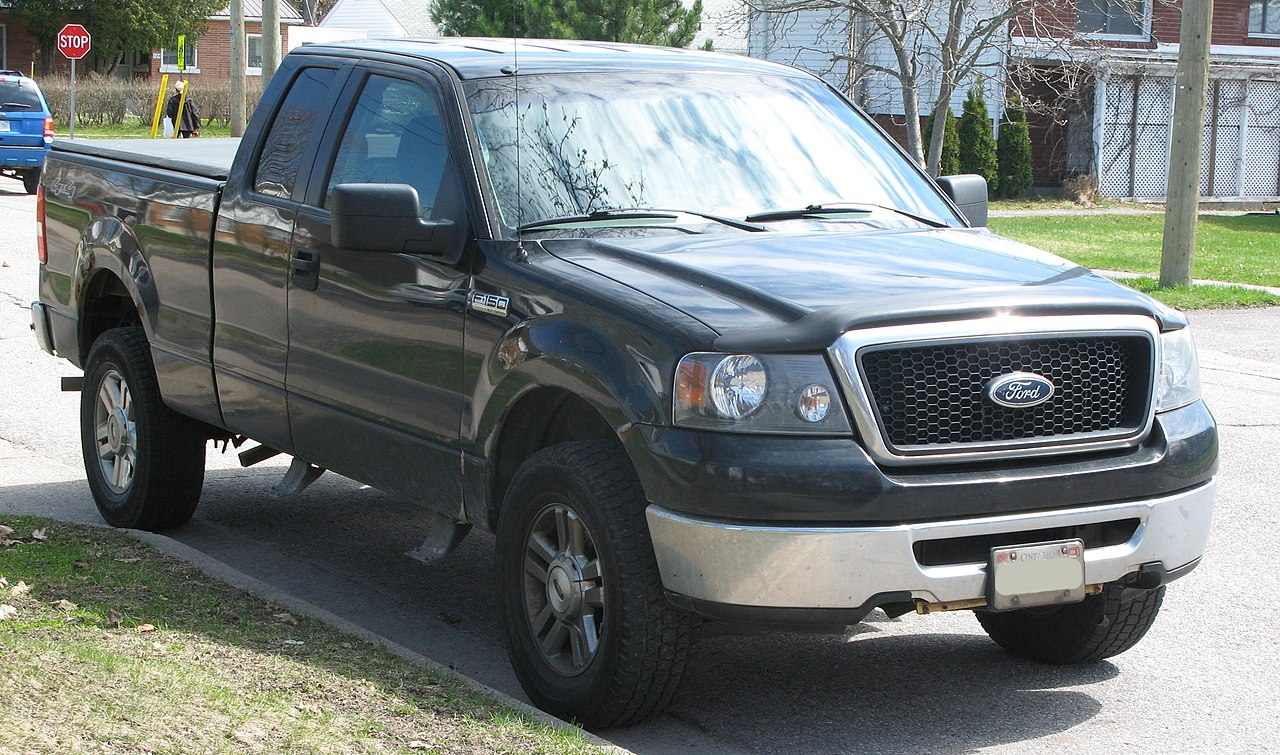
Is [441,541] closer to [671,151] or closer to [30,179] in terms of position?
[671,151]

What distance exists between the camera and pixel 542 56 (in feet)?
19.0

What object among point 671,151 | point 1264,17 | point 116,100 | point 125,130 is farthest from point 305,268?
point 116,100

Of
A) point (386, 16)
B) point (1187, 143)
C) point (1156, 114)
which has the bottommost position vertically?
point (1187, 143)

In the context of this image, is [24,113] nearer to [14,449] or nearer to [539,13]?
[539,13]

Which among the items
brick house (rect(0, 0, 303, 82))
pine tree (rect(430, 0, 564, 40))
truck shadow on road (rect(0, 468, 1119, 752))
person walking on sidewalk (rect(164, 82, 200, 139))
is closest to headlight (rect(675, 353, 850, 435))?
truck shadow on road (rect(0, 468, 1119, 752))

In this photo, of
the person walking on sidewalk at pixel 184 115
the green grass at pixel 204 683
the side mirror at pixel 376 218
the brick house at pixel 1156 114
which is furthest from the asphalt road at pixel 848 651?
the person walking on sidewalk at pixel 184 115

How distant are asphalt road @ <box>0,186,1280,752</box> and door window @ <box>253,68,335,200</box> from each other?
5.13ft

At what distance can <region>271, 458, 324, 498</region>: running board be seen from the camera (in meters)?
6.22

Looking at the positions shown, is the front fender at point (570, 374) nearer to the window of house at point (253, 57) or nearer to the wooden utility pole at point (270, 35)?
the wooden utility pole at point (270, 35)

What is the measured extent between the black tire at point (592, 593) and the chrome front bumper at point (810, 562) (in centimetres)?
11

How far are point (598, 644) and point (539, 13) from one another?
2855cm

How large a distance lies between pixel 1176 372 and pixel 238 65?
25.4 metres

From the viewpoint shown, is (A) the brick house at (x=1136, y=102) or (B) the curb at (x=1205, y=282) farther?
(A) the brick house at (x=1136, y=102)

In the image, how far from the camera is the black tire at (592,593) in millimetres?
4387
